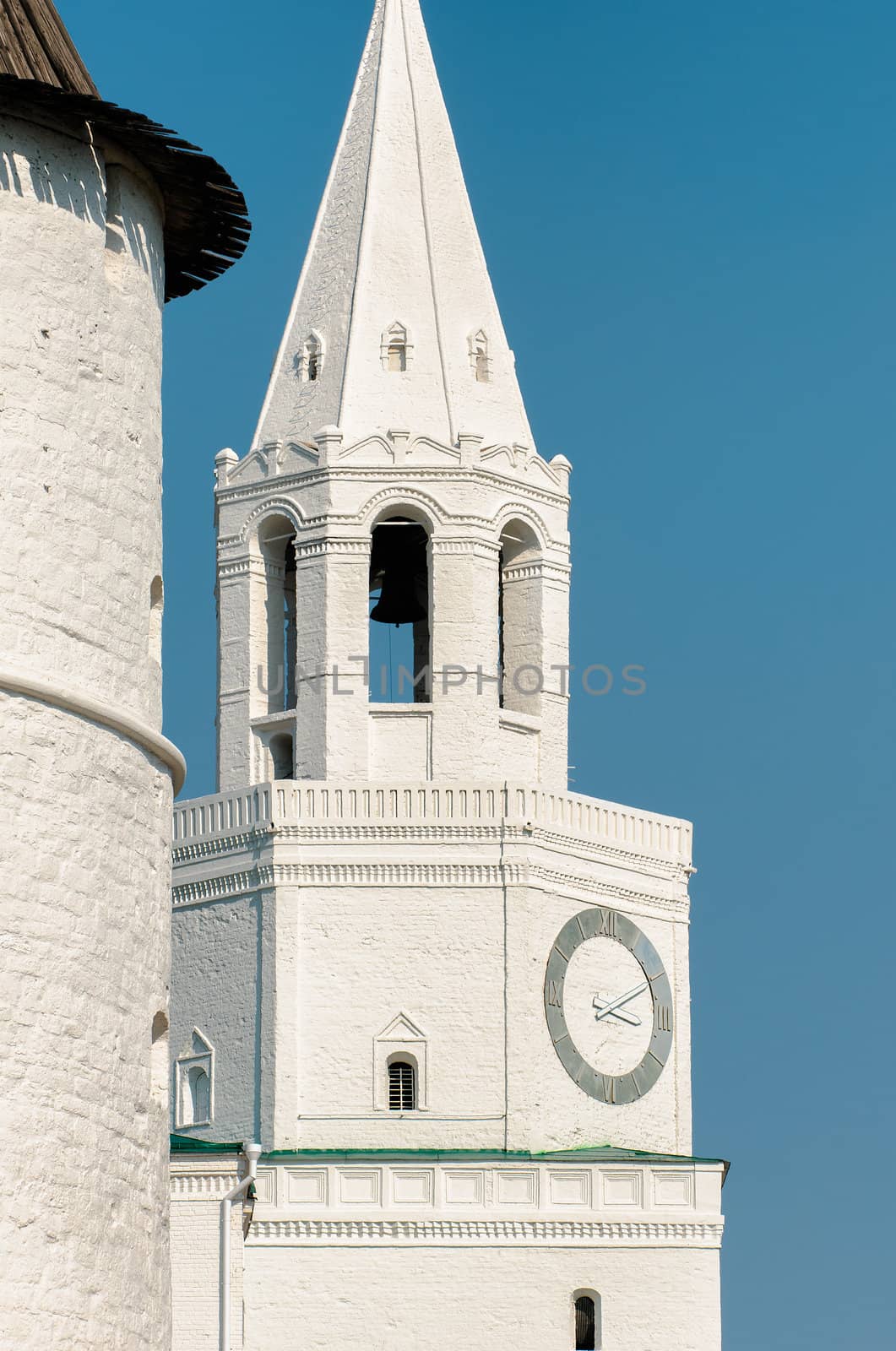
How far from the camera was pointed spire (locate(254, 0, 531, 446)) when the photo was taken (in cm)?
5491

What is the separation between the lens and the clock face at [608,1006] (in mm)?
51844

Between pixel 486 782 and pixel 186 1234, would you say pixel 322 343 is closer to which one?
pixel 486 782

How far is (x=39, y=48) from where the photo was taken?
29984 mm

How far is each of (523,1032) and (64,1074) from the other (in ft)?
77.0

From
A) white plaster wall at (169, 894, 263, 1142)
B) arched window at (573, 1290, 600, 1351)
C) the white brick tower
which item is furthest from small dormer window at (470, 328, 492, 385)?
the white brick tower

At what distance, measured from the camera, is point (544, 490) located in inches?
2163

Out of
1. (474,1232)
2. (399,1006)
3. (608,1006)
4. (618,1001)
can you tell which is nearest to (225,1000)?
(399,1006)

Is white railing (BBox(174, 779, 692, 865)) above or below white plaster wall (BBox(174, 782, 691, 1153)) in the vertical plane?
above

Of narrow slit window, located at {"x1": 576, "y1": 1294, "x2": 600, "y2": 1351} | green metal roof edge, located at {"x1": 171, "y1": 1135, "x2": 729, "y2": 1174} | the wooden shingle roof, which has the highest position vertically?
the wooden shingle roof

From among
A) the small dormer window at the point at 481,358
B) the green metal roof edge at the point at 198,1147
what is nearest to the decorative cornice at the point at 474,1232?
the green metal roof edge at the point at 198,1147

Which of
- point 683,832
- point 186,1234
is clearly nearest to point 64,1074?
point 186,1234

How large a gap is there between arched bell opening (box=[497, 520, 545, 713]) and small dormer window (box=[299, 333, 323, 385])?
369cm

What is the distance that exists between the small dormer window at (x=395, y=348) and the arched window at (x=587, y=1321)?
13.8 m

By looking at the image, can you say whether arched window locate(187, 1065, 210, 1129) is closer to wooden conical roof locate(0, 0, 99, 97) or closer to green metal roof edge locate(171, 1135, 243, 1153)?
green metal roof edge locate(171, 1135, 243, 1153)
